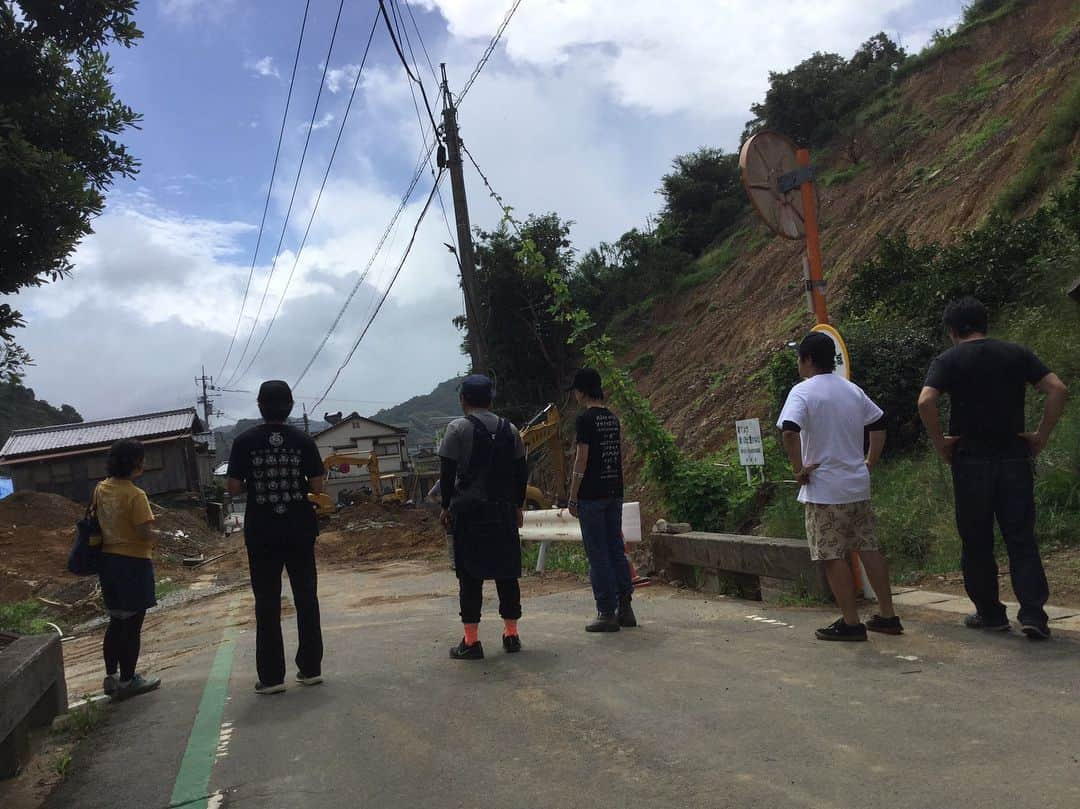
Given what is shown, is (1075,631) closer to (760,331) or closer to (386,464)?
(760,331)

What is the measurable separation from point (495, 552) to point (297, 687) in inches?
56.1

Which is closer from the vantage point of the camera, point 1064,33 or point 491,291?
point 1064,33

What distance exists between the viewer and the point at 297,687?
5086 millimetres

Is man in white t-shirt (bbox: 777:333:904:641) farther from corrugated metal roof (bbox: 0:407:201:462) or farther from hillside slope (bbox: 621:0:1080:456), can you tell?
corrugated metal roof (bbox: 0:407:201:462)

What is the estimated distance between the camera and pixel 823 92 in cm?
3400

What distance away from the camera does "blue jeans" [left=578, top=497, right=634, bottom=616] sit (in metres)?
6.05

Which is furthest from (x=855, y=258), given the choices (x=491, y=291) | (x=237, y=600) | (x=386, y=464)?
(x=386, y=464)

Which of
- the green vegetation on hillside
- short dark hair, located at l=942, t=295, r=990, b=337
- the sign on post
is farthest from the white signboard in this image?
the green vegetation on hillside

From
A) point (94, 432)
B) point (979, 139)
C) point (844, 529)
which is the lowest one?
point (844, 529)

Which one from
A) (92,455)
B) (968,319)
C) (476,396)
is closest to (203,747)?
(476,396)

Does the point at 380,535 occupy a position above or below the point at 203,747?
below

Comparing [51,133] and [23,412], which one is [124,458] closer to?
[51,133]

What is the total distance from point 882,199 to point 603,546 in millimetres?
21770

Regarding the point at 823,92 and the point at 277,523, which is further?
the point at 823,92
